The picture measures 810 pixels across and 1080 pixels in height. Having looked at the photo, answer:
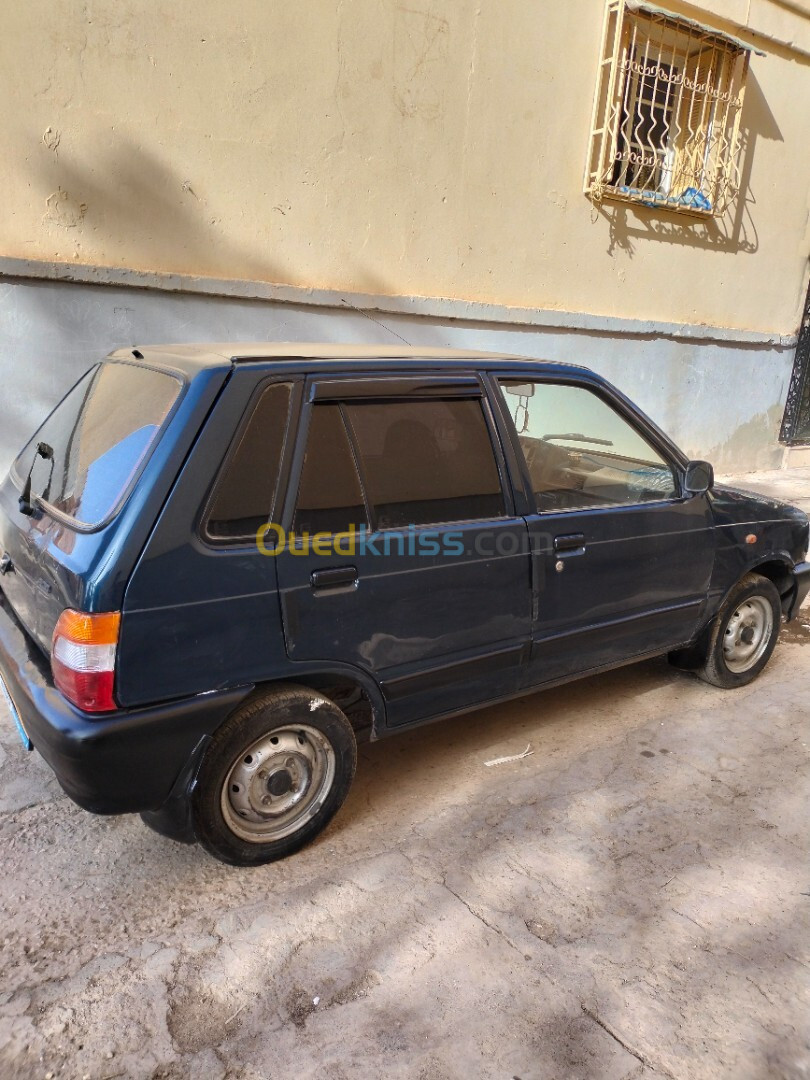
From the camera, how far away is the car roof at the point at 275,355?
246 centimetres

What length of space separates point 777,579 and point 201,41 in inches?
194

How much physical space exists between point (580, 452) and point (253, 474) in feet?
5.93

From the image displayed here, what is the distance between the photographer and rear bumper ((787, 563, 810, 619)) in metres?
4.11

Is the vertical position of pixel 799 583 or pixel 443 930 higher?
pixel 799 583

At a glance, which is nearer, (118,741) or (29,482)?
(118,741)

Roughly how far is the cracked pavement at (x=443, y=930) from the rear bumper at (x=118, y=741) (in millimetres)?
432

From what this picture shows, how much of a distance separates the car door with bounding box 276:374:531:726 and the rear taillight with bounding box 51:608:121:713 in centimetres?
53

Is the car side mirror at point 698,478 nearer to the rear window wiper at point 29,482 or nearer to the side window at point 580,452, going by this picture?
the side window at point 580,452

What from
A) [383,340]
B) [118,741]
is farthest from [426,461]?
[383,340]

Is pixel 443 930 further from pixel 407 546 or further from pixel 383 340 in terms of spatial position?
pixel 383 340

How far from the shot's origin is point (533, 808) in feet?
9.78

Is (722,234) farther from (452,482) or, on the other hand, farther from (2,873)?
Result: (2,873)

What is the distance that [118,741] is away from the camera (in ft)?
7.11

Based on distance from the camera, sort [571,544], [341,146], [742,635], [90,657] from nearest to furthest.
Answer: [90,657], [571,544], [742,635], [341,146]
